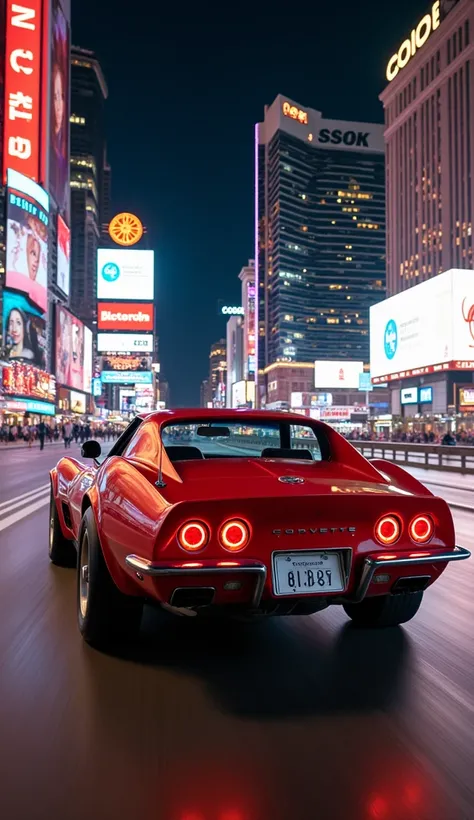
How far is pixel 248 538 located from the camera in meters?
3.18

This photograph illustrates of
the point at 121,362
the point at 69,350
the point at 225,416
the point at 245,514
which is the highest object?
the point at 69,350

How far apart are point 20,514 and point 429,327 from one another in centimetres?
5870

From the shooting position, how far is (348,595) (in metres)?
3.37

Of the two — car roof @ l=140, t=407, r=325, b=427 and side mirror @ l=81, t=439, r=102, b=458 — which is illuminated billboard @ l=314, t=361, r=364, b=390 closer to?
side mirror @ l=81, t=439, r=102, b=458

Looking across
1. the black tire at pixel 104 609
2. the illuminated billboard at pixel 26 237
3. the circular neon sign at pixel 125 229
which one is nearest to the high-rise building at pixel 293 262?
the circular neon sign at pixel 125 229

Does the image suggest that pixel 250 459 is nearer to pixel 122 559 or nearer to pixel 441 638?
pixel 122 559

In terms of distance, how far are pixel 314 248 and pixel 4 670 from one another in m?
202

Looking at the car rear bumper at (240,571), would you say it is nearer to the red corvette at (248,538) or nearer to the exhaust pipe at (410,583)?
the red corvette at (248,538)

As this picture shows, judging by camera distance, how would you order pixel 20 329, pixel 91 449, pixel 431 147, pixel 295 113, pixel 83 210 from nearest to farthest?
1. pixel 91 449
2. pixel 20 329
3. pixel 431 147
4. pixel 83 210
5. pixel 295 113

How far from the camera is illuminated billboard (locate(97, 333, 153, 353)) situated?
8200 cm

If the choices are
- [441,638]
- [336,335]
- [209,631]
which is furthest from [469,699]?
[336,335]

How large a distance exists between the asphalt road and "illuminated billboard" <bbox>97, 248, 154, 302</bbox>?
7886 centimetres

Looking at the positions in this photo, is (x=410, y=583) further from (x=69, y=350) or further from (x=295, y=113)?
(x=295, y=113)

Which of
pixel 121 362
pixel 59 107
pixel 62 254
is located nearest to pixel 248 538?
pixel 121 362
